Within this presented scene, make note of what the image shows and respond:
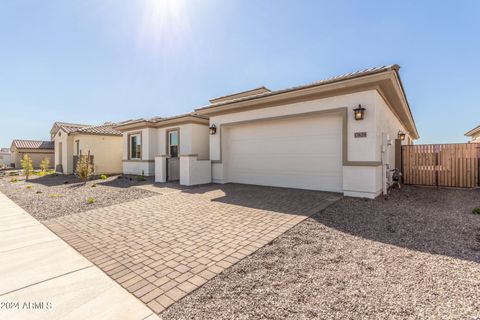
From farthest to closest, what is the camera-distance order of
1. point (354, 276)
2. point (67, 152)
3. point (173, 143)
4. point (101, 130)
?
point (67, 152)
point (101, 130)
point (173, 143)
point (354, 276)

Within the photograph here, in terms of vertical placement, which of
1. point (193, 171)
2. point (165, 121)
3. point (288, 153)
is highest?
point (165, 121)

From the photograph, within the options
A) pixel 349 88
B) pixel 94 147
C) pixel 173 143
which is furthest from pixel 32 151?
pixel 349 88

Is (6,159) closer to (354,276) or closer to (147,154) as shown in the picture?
(147,154)

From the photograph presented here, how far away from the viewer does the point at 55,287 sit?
8.28 ft

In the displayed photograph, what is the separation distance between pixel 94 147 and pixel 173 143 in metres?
7.34

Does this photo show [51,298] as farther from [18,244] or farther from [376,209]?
[376,209]

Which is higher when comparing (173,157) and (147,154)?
(147,154)

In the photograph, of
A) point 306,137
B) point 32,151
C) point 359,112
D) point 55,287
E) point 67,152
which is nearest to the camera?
point 55,287

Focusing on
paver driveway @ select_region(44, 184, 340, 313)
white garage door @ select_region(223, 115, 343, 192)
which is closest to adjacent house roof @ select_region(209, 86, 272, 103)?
white garage door @ select_region(223, 115, 343, 192)

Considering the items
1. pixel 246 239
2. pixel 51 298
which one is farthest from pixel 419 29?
pixel 51 298

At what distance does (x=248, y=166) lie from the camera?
10.1 meters

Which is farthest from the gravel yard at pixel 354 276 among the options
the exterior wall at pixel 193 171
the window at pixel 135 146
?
the window at pixel 135 146

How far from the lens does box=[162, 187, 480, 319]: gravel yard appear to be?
6.80ft

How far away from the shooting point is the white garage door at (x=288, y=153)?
307 inches
